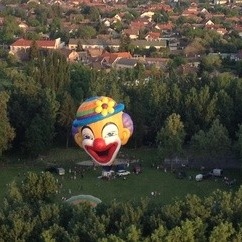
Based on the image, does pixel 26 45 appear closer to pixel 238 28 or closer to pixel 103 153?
pixel 238 28

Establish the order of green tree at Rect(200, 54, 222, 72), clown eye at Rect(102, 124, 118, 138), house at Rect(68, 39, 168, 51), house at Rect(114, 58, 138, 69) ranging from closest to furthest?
clown eye at Rect(102, 124, 118, 138), green tree at Rect(200, 54, 222, 72), house at Rect(114, 58, 138, 69), house at Rect(68, 39, 168, 51)

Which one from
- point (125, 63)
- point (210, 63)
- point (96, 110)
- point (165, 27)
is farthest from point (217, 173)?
point (165, 27)

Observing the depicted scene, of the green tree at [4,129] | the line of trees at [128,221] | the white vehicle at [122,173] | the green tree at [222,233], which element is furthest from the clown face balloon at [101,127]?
the green tree at [222,233]

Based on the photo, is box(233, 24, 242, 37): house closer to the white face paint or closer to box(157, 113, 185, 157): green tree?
box(157, 113, 185, 157): green tree

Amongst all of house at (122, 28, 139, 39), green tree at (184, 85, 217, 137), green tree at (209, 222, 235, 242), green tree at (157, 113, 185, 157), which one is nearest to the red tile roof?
Answer: house at (122, 28, 139, 39)

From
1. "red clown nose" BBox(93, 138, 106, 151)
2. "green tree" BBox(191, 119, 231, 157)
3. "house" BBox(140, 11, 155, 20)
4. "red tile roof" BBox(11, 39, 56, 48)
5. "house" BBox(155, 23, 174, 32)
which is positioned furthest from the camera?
"house" BBox(140, 11, 155, 20)

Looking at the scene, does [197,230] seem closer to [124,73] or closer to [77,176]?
[77,176]

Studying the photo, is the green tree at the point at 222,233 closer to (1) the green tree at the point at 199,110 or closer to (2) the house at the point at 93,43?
(1) the green tree at the point at 199,110
